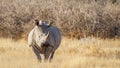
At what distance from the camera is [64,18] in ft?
96.7

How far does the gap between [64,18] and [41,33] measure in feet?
48.7

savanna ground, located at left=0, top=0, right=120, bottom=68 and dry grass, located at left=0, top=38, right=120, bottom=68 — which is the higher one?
dry grass, located at left=0, top=38, right=120, bottom=68

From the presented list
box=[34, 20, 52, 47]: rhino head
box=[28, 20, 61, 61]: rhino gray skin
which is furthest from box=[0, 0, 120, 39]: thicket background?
box=[34, 20, 52, 47]: rhino head

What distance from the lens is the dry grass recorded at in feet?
46.1

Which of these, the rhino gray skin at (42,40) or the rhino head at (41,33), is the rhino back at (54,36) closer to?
the rhino gray skin at (42,40)

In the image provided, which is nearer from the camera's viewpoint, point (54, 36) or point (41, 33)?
point (41, 33)

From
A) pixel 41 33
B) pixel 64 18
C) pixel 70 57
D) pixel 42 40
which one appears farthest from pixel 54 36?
pixel 64 18

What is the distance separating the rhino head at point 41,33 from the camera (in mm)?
14500

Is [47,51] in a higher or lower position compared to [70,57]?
higher

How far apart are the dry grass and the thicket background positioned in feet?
14.4

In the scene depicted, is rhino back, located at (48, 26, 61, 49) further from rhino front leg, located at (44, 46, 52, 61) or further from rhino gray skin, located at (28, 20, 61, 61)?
rhino front leg, located at (44, 46, 52, 61)

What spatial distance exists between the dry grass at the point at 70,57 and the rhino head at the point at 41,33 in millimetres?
645

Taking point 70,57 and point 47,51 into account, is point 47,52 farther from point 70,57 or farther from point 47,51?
point 70,57

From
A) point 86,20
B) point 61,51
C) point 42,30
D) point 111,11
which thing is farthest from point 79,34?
point 42,30
